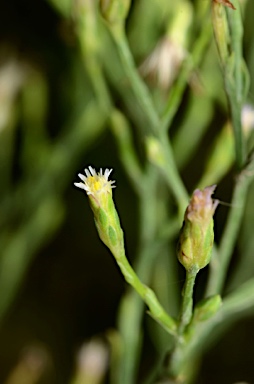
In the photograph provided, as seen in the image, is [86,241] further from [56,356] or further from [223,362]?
[223,362]

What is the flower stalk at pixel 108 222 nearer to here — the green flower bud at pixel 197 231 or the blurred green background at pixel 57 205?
the green flower bud at pixel 197 231

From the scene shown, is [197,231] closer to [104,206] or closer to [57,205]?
[104,206]

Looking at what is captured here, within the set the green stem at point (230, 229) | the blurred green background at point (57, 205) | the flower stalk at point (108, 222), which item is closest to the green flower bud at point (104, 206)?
the flower stalk at point (108, 222)

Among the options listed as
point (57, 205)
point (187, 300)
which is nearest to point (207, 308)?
point (187, 300)

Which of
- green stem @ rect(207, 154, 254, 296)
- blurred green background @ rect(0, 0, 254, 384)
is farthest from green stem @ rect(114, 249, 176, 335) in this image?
blurred green background @ rect(0, 0, 254, 384)

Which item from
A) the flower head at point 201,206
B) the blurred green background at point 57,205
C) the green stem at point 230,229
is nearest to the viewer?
the flower head at point 201,206

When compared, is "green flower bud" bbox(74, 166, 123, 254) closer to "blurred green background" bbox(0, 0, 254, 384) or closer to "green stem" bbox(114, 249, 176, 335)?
"green stem" bbox(114, 249, 176, 335)
